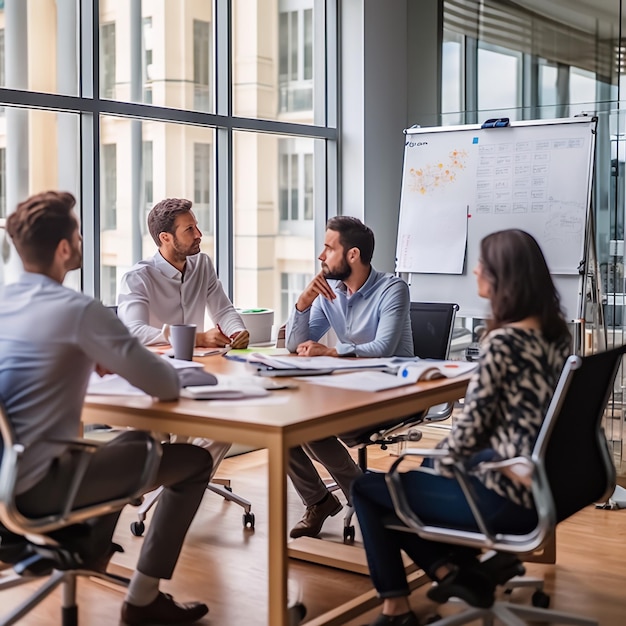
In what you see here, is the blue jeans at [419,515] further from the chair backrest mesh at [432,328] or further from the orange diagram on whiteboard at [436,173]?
the orange diagram on whiteboard at [436,173]

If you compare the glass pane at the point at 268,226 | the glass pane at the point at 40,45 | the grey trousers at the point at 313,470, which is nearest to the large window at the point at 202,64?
the glass pane at the point at 268,226

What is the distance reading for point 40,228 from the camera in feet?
7.97

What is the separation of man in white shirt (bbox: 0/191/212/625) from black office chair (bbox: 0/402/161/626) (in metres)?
0.03

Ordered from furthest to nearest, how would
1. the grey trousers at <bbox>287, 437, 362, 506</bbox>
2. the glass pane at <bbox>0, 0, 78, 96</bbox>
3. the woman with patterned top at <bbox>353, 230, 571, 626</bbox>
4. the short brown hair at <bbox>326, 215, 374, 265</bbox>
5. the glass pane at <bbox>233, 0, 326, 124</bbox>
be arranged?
the glass pane at <bbox>233, 0, 326, 124</bbox> → the glass pane at <bbox>0, 0, 78, 96</bbox> → the short brown hair at <bbox>326, 215, 374, 265</bbox> → the grey trousers at <bbox>287, 437, 362, 506</bbox> → the woman with patterned top at <bbox>353, 230, 571, 626</bbox>

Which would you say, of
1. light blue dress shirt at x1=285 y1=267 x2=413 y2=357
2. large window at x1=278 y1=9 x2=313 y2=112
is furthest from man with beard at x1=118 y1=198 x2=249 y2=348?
large window at x1=278 y1=9 x2=313 y2=112

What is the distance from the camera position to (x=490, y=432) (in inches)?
93.5

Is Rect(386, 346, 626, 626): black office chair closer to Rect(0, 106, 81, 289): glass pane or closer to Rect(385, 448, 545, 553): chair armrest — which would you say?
Rect(385, 448, 545, 553): chair armrest

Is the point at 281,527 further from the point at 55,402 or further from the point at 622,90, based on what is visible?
the point at 622,90

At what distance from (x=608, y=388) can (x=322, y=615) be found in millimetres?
1044

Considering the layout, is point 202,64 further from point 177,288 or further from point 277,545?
point 277,545

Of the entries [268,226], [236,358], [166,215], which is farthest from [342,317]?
[268,226]

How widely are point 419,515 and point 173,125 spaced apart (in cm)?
301

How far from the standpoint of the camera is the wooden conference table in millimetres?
2232

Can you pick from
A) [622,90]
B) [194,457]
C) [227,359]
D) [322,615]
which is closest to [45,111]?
[227,359]
